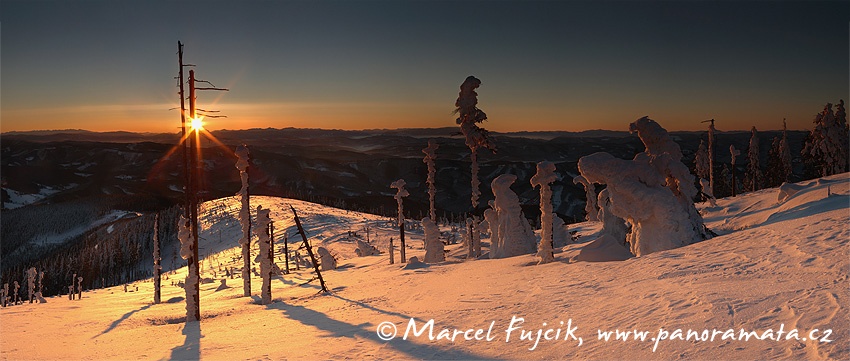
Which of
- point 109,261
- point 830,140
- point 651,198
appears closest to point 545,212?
point 651,198

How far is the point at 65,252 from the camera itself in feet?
580

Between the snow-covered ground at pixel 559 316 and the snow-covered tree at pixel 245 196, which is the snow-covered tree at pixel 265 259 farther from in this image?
the snow-covered tree at pixel 245 196

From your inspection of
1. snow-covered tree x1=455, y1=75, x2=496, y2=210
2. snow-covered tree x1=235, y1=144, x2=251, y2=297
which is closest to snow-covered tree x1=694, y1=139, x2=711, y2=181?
snow-covered tree x1=455, y1=75, x2=496, y2=210

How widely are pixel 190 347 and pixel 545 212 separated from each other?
52.8ft

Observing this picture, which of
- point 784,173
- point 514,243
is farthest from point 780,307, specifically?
point 784,173

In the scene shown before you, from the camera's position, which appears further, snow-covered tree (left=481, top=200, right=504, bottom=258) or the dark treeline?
the dark treeline

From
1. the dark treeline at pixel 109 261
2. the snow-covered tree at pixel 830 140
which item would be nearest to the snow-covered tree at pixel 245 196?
the snow-covered tree at pixel 830 140

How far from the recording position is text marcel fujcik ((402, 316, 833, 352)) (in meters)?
8.38

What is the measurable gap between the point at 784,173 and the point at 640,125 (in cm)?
6601

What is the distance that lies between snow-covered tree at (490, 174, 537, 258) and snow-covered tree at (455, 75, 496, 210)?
8.40m

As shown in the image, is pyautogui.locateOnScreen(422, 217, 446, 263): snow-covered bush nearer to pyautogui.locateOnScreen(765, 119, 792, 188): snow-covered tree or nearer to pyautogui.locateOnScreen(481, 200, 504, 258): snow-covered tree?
pyautogui.locateOnScreen(481, 200, 504, 258): snow-covered tree

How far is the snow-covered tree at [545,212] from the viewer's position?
2280 centimetres

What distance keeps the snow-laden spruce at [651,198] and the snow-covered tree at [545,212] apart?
97.8 inches

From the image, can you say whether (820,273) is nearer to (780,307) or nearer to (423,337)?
(780,307)
